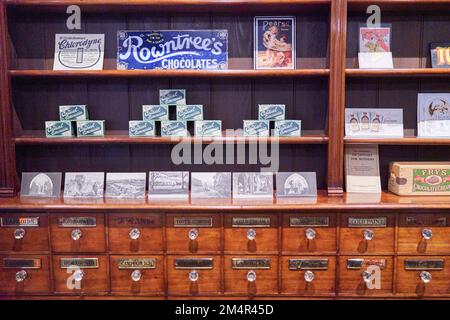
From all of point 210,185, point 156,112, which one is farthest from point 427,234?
point 156,112

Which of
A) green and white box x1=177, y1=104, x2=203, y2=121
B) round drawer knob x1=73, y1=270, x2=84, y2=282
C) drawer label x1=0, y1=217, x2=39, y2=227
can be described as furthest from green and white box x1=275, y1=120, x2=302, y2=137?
drawer label x1=0, y1=217, x2=39, y2=227

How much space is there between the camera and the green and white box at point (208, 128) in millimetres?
2508

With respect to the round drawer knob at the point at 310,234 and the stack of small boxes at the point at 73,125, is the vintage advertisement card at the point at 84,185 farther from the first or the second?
the round drawer knob at the point at 310,234

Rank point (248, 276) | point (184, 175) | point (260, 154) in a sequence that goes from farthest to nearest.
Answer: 1. point (260, 154)
2. point (184, 175)
3. point (248, 276)

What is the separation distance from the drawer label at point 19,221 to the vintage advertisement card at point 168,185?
2.15ft

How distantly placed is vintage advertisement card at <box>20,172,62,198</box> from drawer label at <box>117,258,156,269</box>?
1.90 ft

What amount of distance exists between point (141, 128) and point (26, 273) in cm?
106

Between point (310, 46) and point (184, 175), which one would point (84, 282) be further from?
point (310, 46)

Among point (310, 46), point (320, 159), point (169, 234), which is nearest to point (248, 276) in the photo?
point (169, 234)

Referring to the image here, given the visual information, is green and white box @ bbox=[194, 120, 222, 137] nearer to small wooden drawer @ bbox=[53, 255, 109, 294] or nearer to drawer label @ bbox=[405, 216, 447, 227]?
small wooden drawer @ bbox=[53, 255, 109, 294]

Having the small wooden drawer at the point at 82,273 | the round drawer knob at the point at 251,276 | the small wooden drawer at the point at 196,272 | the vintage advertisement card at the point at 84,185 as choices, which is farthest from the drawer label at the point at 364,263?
the vintage advertisement card at the point at 84,185

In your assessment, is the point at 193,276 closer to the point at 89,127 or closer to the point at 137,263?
the point at 137,263
